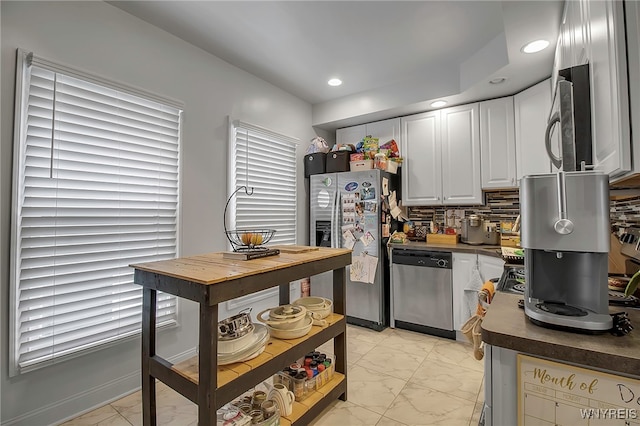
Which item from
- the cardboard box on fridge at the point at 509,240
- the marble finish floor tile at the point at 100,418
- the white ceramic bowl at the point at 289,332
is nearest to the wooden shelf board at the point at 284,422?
the white ceramic bowl at the point at 289,332

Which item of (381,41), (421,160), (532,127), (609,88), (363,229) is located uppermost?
(381,41)

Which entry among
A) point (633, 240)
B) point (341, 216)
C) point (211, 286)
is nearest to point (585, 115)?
point (633, 240)

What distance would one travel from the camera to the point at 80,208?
6.24 ft

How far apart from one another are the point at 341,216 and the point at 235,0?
7.44 ft

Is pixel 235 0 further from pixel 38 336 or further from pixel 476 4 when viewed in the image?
pixel 38 336

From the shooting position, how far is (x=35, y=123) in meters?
1.74

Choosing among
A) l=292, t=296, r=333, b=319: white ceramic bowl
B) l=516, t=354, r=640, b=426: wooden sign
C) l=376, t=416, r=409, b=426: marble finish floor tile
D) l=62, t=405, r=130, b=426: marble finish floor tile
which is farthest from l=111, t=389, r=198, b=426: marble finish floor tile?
l=516, t=354, r=640, b=426: wooden sign

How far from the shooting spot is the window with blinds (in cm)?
170

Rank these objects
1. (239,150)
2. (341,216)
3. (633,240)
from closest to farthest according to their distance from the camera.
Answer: (633,240)
(239,150)
(341,216)

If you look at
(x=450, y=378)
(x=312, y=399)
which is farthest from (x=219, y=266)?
(x=450, y=378)

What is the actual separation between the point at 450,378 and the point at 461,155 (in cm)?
220

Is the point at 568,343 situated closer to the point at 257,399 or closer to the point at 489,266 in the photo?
the point at 257,399

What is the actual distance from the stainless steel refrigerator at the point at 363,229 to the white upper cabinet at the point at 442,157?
0.97 feet

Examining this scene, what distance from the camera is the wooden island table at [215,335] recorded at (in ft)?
3.96
